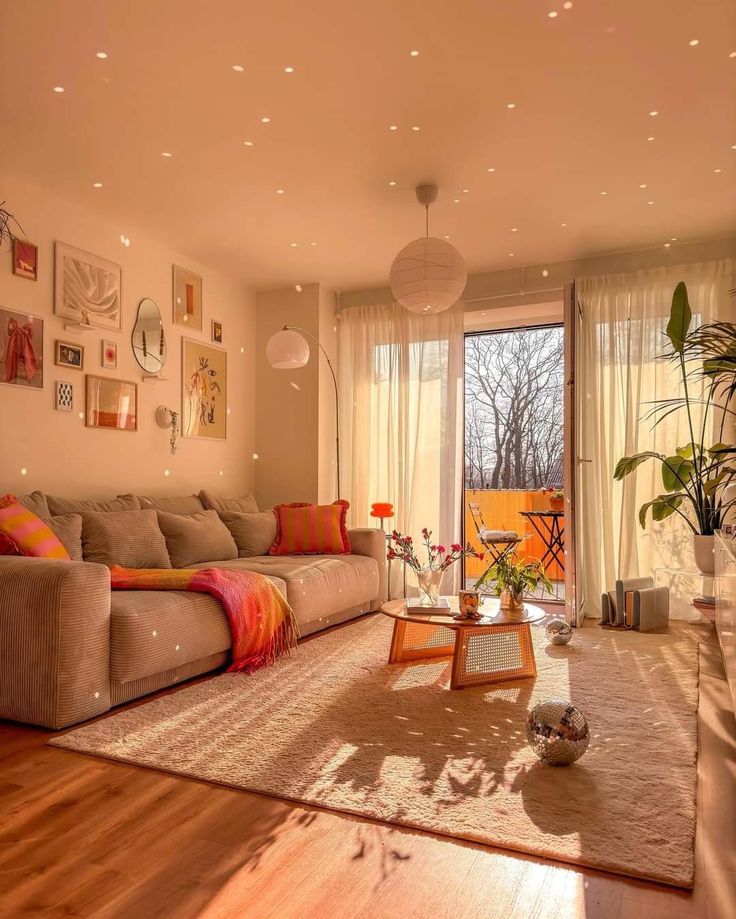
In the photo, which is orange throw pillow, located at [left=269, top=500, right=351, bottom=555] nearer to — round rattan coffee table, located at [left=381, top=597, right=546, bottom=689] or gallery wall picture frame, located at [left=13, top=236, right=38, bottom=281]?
round rattan coffee table, located at [left=381, top=597, right=546, bottom=689]

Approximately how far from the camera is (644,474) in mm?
4832

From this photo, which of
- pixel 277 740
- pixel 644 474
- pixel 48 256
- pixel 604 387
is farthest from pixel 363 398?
pixel 277 740

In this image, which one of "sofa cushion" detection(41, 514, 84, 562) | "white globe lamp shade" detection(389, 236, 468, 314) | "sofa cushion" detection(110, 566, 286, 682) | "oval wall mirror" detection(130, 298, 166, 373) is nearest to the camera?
"sofa cushion" detection(110, 566, 286, 682)

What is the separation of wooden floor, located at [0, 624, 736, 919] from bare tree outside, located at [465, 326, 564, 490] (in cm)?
586

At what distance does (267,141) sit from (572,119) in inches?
55.8

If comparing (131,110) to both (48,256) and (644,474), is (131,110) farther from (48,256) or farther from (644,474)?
(644,474)

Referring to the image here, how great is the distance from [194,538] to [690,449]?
3172 mm

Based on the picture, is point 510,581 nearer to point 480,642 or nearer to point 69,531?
point 480,642

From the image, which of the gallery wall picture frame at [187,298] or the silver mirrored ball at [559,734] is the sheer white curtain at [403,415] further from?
the silver mirrored ball at [559,734]

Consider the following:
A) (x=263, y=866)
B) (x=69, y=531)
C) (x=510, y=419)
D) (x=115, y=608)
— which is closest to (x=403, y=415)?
(x=510, y=419)

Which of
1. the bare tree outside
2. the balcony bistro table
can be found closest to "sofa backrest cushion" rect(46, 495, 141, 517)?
the balcony bistro table

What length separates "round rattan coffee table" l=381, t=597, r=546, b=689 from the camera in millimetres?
3136

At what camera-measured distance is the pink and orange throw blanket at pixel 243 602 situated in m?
3.21

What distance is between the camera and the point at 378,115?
124 inches
